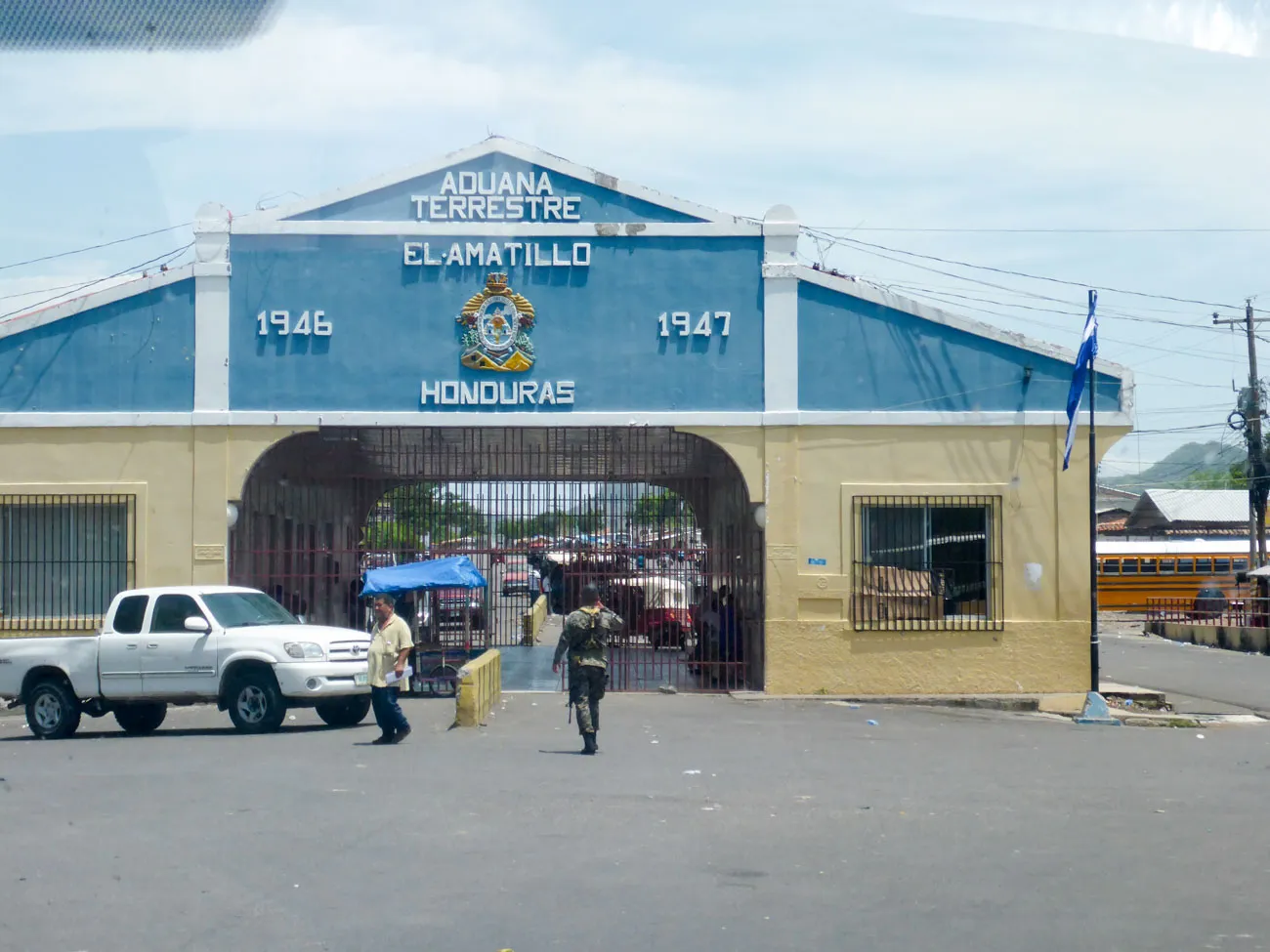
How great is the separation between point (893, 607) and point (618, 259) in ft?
21.5

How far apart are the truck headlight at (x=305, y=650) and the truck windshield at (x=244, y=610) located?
86 centimetres

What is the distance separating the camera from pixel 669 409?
21.9 meters

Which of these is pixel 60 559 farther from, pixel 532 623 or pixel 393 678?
pixel 532 623

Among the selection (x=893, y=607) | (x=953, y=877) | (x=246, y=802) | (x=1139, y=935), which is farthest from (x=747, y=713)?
(x=1139, y=935)

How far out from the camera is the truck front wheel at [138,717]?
Result: 17781mm

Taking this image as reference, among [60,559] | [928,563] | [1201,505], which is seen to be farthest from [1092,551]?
[1201,505]

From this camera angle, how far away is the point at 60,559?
21.9 m

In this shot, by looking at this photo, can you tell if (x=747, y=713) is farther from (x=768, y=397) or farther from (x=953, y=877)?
(x=953, y=877)

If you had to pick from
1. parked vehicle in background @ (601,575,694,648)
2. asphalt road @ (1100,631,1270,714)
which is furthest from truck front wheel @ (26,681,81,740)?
asphalt road @ (1100,631,1270,714)

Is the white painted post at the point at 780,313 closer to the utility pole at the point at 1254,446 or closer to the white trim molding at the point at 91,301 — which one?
the white trim molding at the point at 91,301

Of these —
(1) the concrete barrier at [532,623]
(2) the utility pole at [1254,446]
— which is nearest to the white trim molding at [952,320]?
(1) the concrete barrier at [532,623]

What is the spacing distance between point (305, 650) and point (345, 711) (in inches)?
50.3

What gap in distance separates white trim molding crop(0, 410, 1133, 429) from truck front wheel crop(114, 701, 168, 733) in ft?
16.7

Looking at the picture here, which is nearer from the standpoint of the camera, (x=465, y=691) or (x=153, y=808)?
(x=153, y=808)
